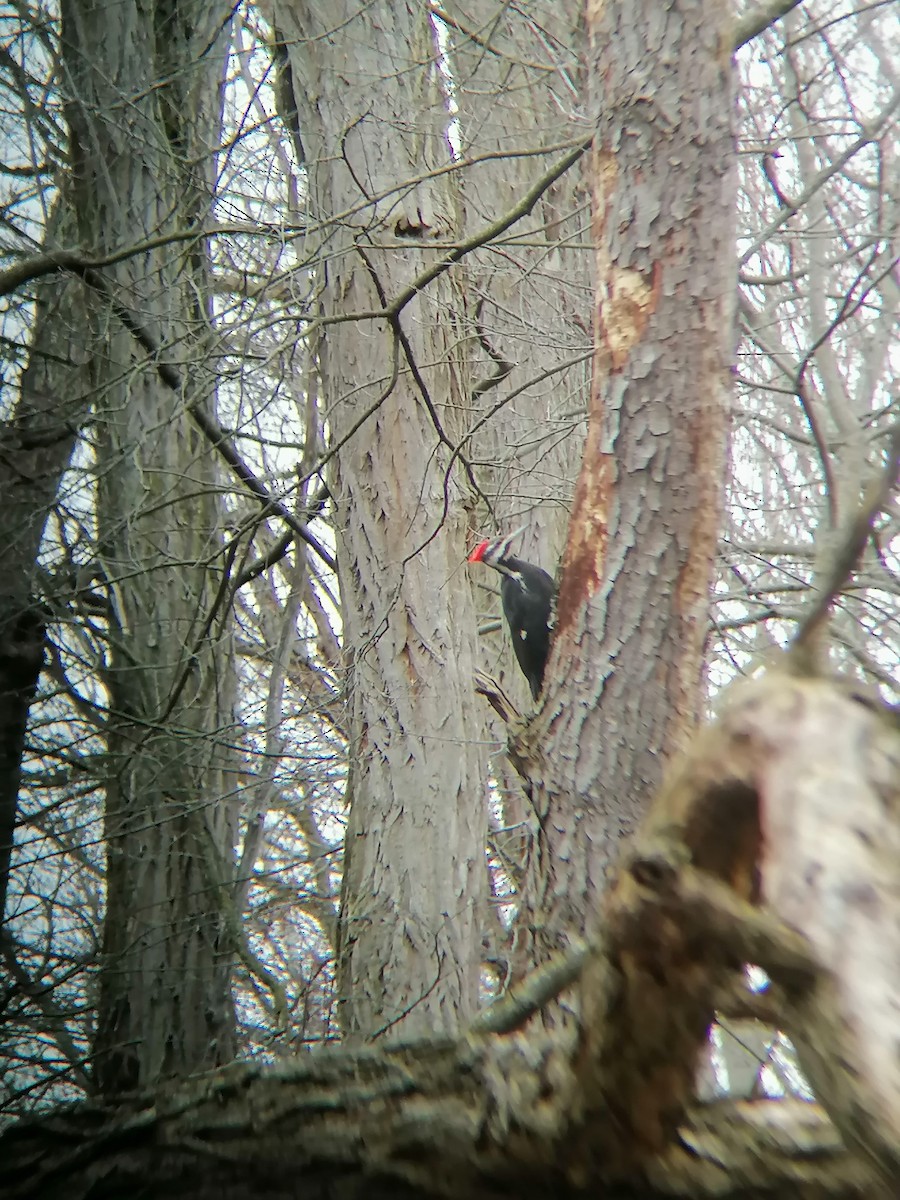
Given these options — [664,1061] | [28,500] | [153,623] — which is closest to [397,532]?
[28,500]

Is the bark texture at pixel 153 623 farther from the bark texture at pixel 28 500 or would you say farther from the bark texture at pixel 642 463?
the bark texture at pixel 642 463

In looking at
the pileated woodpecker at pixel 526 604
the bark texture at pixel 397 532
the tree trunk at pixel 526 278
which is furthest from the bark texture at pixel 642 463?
the pileated woodpecker at pixel 526 604

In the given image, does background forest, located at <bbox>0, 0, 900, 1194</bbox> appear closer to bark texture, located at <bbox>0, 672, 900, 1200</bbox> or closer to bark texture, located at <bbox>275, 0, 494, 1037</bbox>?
bark texture, located at <bbox>275, 0, 494, 1037</bbox>

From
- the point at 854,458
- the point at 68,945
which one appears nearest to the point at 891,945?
the point at 854,458

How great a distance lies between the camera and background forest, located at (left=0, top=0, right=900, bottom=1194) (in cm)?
308

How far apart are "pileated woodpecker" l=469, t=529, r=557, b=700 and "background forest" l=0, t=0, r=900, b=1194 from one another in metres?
0.27

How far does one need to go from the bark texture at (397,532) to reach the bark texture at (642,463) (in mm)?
1051

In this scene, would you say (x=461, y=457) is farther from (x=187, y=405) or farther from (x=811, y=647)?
(x=811, y=647)

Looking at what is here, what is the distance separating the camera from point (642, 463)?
3.04 m

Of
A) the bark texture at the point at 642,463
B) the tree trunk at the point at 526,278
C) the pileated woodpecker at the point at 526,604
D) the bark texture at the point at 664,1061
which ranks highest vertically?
the tree trunk at the point at 526,278

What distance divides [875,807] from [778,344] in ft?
A: 15.6

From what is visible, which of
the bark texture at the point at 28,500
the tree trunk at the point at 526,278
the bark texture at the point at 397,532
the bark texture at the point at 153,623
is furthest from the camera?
the bark texture at the point at 153,623

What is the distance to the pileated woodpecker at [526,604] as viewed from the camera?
6.06 meters

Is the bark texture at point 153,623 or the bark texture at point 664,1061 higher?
the bark texture at point 153,623
